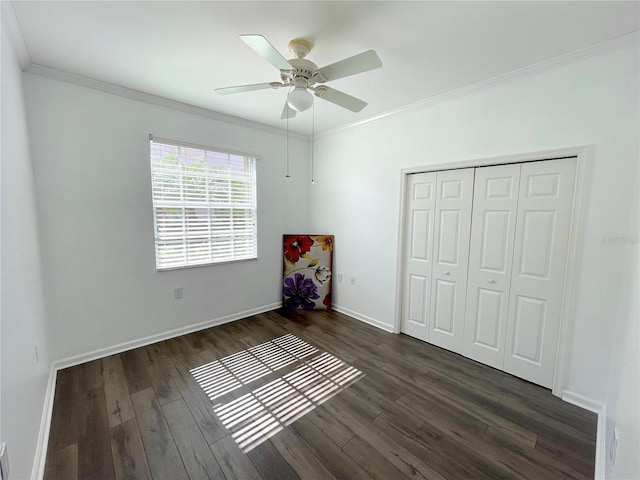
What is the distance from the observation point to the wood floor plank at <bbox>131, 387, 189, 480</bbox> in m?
1.50

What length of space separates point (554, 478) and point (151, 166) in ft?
13.3

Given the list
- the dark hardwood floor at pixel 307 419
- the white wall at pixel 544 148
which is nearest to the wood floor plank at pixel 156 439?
the dark hardwood floor at pixel 307 419

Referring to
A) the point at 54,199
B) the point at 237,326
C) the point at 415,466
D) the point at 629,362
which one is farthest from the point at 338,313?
the point at 54,199

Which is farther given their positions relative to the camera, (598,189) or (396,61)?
(396,61)

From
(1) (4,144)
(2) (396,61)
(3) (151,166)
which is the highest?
(2) (396,61)

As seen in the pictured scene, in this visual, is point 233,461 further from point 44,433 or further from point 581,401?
point 581,401

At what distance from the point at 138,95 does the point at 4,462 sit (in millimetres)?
2958

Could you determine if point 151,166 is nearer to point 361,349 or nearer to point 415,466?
point 361,349

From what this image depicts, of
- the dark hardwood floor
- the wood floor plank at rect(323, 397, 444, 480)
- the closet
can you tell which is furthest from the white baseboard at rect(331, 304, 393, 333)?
the wood floor plank at rect(323, 397, 444, 480)

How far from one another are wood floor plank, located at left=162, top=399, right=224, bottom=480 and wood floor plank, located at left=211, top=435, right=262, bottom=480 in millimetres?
33

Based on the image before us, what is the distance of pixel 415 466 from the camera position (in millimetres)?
1554

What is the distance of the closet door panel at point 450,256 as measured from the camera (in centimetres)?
267

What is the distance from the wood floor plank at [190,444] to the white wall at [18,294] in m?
0.69

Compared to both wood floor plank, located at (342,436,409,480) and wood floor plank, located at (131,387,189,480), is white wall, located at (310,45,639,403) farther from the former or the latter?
wood floor plank, located at (131,387,189,480)
